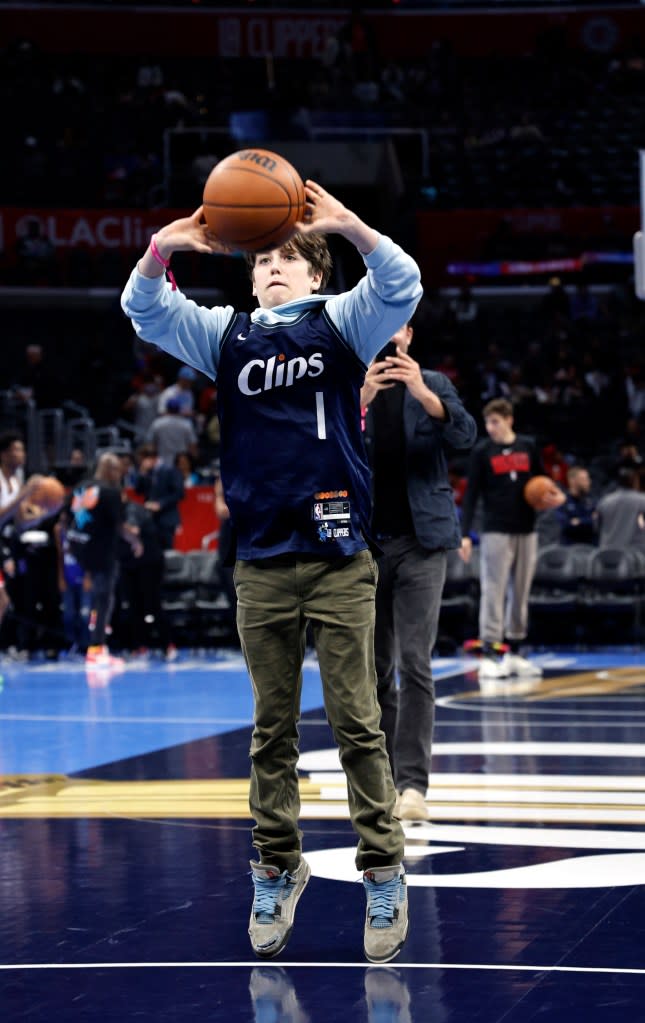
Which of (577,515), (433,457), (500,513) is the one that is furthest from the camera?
(577,515)

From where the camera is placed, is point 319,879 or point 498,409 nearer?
point 319,879

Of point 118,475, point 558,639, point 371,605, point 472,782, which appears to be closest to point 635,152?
point 558,639

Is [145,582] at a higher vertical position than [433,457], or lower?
lower

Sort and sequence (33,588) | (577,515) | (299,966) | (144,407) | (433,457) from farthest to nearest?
(144,407)
(577,515)
(33,588)
(433,457)
(299,966)

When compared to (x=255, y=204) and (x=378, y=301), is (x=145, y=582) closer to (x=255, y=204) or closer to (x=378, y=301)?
(x=378, y=301)

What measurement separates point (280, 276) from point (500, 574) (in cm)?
814

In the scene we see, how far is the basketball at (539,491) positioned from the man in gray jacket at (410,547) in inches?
223

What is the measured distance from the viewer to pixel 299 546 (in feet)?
15.0

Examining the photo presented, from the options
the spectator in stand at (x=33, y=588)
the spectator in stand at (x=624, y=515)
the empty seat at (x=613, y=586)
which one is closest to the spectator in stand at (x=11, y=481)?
the spectator in stand at (x=33, y=588)

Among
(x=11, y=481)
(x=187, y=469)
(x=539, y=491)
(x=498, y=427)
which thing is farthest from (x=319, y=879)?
(x=187, y=469)

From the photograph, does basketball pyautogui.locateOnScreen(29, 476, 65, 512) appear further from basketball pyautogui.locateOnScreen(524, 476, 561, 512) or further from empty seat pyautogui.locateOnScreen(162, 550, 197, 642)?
basketball pyautogui.locateOnScreen(524, 476, 561, 512)

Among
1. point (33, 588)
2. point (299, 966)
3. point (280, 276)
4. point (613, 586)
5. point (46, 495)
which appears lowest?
point (613, 586)

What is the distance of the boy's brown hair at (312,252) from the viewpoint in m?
4.73

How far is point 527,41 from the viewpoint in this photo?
111 ft
